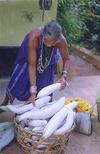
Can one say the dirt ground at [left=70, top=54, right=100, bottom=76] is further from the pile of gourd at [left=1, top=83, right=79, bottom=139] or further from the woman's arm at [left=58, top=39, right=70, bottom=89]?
the pile of gourd at [left=1, top=83, right=79, bottom=139]

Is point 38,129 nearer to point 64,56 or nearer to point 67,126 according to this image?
point 67,126

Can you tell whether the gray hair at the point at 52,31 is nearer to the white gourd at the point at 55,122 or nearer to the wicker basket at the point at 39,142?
the white gourd at the point at 55,122

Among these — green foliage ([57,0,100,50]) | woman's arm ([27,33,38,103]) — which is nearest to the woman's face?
woman's arm ([27,33,38,103])

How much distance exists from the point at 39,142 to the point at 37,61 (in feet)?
3.02

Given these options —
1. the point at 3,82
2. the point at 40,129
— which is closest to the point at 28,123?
the point at 40,129

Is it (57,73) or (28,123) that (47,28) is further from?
(57,73)

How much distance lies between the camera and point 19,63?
4453 mm

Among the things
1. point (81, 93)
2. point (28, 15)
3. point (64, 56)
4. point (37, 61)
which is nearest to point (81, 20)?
point (28, 15)

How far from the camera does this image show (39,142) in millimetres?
3795

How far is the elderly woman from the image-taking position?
4062mm

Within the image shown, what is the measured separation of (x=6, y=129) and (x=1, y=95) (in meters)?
1.43

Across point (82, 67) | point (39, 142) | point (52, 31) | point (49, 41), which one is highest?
point (52, 31)

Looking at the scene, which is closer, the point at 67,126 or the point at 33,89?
the point at 67,126

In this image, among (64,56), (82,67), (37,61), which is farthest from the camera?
(82,67)
